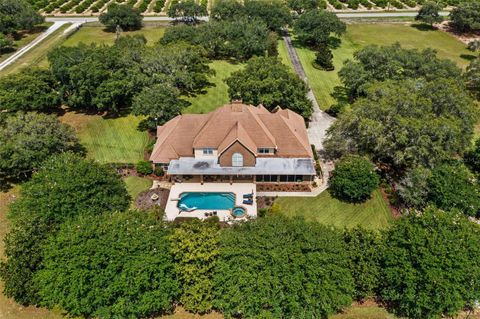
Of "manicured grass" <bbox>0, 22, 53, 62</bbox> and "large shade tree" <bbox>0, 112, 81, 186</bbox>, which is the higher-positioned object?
"large shade tree" <bbox>0, 112, 81, 186</bbox>

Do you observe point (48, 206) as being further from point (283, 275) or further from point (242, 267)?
point (283, 275)

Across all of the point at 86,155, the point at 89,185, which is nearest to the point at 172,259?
the point at 89,185

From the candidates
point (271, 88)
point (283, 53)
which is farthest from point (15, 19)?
point (271, 88)

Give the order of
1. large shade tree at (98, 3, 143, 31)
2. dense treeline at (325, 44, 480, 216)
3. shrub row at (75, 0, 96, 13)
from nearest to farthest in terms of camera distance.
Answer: dense treeline at (325, 44, 480, 216) < large shade tree at (98, 3, 143, 31) < shrub row at (75, 0, 96, 13)

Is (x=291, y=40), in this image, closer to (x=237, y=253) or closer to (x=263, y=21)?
→ (x=263, y=21)

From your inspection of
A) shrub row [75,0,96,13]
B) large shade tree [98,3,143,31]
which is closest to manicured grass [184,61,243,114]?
large shade tree [98,3,143,31]

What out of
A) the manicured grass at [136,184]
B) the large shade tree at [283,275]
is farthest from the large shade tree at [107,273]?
the manicured grass at [136,184]

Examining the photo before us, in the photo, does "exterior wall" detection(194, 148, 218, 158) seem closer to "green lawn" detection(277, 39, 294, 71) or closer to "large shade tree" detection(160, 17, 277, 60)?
"large shade tree" detection(160, 17, 277, 60)
